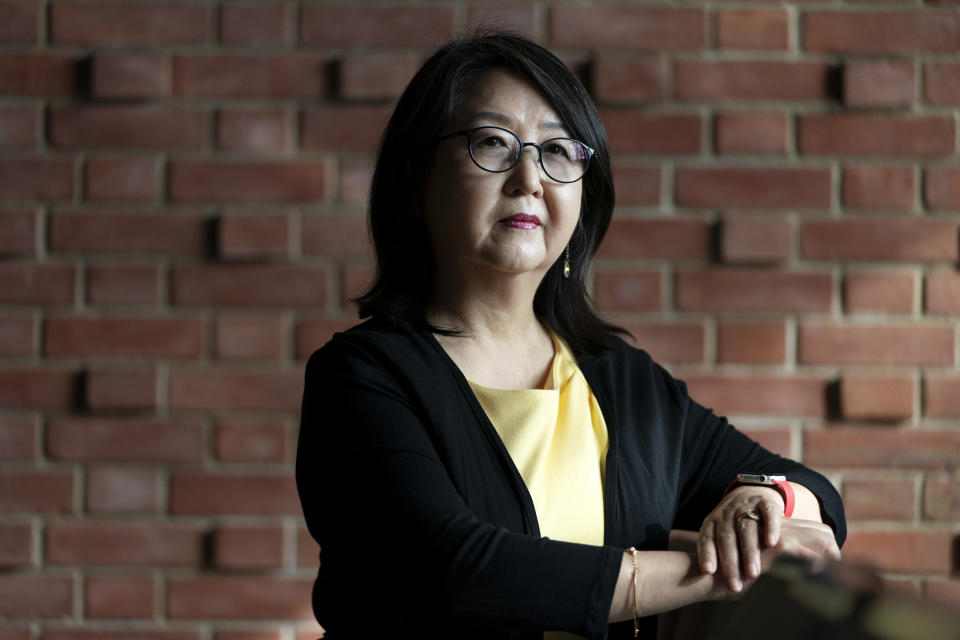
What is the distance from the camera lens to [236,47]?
191cm

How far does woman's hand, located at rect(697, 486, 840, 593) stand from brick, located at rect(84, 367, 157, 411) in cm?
115

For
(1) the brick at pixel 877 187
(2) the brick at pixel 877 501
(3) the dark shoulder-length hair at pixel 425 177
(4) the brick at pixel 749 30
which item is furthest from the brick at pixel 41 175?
(2) the brick at pixel 877 501

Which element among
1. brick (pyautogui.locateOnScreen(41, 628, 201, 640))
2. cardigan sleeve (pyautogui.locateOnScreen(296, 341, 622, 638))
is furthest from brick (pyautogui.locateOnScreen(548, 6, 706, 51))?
brick (pyautogui.locateOnScreen(41, 628, 201, 640))

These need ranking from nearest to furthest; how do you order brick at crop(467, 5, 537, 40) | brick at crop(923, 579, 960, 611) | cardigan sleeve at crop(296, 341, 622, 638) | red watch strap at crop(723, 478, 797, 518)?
1. brick at crop(923, 579, 960, 611)
2. cardigan sleeve at crop(296, 341, 622, 638)
3. red watch strap at crop(723, 478, 797, 518)
4. brick at crop(467, 5, 537, 40)

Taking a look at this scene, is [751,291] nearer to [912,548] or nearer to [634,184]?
[634,184]

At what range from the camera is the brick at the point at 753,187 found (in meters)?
1.92

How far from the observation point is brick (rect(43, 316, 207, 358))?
6.24ft

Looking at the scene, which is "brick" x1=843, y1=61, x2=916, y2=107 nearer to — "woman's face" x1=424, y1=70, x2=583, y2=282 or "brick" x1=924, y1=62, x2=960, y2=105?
"brick" x1=924, y1=62, x2=960, y2=105

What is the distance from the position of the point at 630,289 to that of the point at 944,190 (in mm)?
Answer: 663

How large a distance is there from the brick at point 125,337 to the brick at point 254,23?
567 millimetres

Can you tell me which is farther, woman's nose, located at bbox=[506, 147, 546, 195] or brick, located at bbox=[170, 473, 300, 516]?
brick, located at bbox=[170, 473, 300, 516]

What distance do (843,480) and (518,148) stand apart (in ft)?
3.40

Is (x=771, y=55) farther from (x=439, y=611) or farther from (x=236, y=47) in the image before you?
(x=439, y=611)

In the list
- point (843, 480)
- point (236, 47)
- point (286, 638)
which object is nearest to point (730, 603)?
point (843, 480)
